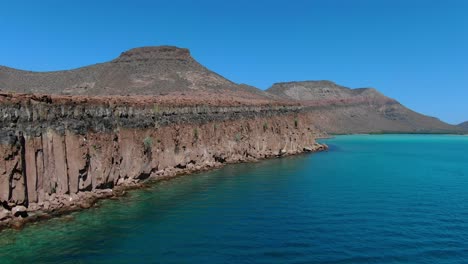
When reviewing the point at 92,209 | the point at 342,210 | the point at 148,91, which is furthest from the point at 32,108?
the point at 148,91

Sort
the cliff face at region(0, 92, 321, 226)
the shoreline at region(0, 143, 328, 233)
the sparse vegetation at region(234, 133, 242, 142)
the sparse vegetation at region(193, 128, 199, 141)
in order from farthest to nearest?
the sparse vegetation at region(234, 133, 242, 142)
the sparse vegetation at region(193, 128, 199, 141)
the cliff face at region(0, 92, 321, 226)
the shoreline at region(0, 143, 328, 233)

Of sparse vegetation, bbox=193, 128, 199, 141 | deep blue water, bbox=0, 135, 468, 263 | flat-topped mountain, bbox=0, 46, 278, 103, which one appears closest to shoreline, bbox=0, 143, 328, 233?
deep blue water, bbox=0, 135, 468, 263

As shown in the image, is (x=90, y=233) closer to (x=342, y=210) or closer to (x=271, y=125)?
(x=342, y=210)

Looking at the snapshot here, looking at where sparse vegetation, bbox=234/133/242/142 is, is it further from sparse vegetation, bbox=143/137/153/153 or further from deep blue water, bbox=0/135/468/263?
deep blue water, bbox=0/135/468/263

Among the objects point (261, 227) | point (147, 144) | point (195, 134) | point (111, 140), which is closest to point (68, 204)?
point (111, 140)

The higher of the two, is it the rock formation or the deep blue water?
the rock formation
